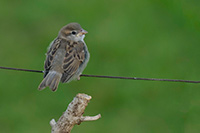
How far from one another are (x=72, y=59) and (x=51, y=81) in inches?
23.5

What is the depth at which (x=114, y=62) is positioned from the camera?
9227 millimetres

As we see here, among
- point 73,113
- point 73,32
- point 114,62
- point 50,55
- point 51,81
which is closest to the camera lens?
point 73,113

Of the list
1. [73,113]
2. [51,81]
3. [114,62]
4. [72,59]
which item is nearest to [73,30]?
[72,59]

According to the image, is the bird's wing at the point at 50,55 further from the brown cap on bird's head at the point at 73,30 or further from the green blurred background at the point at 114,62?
the green blurred background at the point at 114,62

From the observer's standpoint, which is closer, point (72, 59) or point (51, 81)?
point (51, 81)

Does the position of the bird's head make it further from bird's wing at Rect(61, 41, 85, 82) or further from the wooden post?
the wooden post

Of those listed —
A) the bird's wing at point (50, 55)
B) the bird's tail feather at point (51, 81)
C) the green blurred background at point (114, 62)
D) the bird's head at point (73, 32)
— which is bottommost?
the green blurred background at point (114, 62)

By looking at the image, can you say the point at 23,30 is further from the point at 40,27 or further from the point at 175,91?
the point at 175,91

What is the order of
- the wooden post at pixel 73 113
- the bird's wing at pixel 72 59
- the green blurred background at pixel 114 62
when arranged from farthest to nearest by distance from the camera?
the green blurred background at pixel 114 62 < the bird's wing at pixel 72 59 < the wooden post at pixel 73 113

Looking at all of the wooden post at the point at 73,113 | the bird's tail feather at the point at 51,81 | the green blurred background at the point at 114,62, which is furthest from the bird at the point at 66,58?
the green blurred background at the point at 114,62

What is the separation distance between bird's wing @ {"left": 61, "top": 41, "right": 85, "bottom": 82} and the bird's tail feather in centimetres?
12

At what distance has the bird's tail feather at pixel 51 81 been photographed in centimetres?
569

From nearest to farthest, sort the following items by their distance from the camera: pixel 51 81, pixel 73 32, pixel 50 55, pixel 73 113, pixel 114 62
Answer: pixel 73 113 → pixel 51 81 → pixel 50 55 → pixel 73 32 → pixel 114 62

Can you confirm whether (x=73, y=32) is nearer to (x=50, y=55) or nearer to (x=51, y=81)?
(x=50, y=55)
